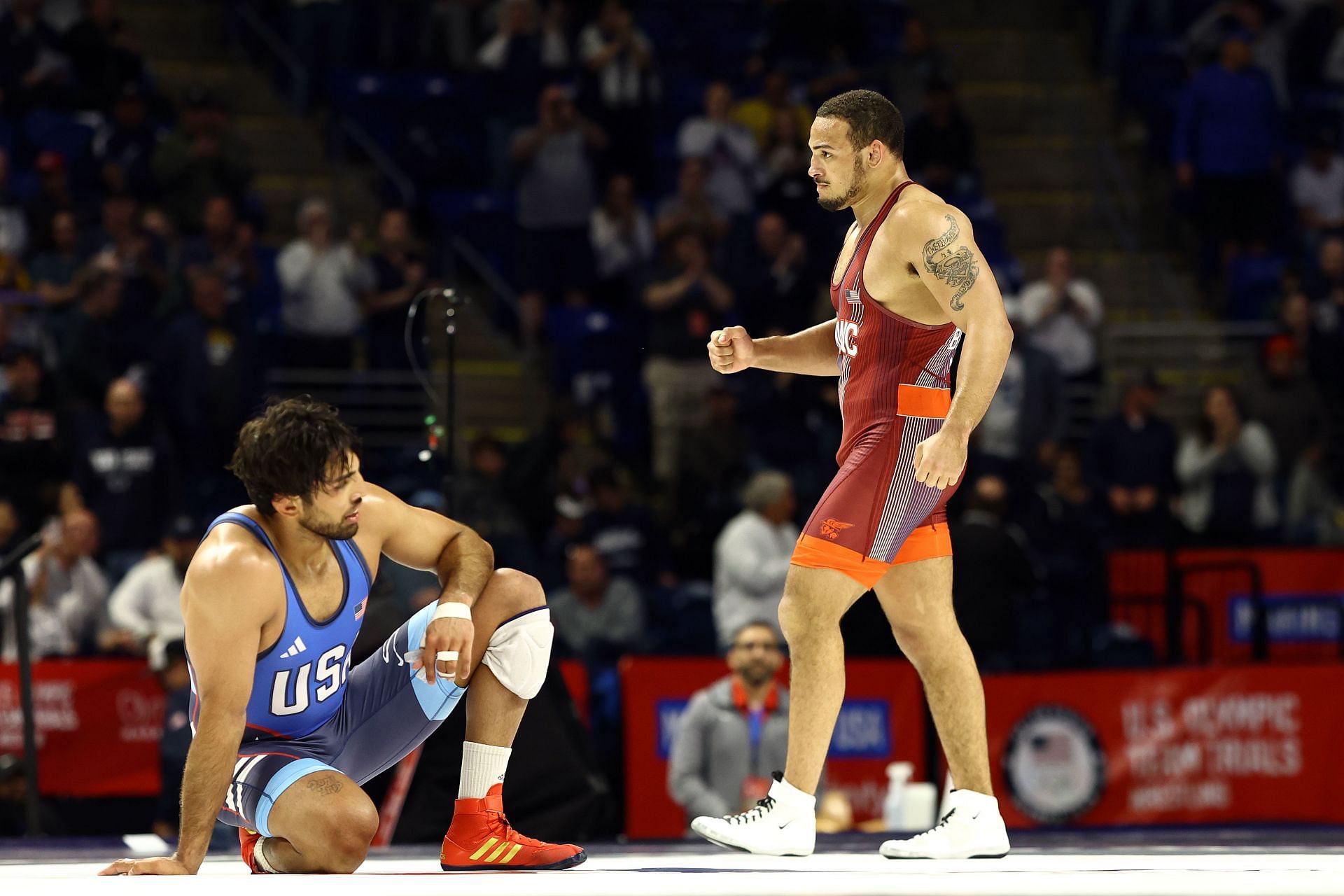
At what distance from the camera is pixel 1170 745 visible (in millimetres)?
9023

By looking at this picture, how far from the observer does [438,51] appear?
12.9m

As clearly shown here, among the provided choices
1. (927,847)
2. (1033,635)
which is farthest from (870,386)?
(1033,635)

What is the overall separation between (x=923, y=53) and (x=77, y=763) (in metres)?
7.78

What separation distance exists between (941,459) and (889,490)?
10.6 inches

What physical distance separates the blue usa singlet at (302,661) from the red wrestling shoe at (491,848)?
0.43m

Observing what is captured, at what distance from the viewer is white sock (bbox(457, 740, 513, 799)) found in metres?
4.40

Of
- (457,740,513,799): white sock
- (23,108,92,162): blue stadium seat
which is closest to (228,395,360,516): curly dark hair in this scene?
(457,740,513,799): white sock

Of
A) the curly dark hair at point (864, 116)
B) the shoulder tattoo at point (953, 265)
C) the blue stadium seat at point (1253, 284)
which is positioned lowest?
the shoulder tattoo at point (953, 265)

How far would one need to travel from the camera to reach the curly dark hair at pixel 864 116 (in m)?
4.47

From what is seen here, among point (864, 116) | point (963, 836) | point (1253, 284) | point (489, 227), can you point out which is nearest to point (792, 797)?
point (963, 836)

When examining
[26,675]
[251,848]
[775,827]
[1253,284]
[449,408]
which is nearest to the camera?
[775,827]

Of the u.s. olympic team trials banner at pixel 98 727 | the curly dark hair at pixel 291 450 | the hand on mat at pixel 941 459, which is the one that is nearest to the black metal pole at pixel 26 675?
the u.s. olympic team trials banner at pixel 98 727

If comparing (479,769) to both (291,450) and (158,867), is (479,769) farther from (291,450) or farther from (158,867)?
(291,450)

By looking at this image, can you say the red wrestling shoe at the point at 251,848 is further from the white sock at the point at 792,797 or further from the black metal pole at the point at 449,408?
the black metal pole at the point at 449,408
